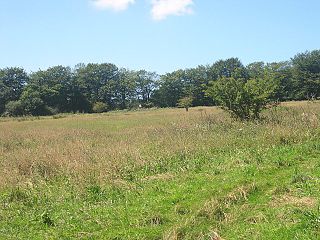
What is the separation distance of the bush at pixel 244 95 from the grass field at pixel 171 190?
6.37m

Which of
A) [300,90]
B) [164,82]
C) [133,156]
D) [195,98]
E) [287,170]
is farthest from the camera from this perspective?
[164,82]

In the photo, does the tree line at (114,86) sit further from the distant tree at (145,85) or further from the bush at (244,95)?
the bush at (244,95)

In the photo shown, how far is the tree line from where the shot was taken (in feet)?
279

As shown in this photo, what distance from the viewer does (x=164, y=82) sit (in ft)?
378

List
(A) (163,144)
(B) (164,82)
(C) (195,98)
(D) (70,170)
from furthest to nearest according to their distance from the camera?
1. (B) (164,82)
2. (C) (195,98)
3. (A) (163,144)
4. (D) (70,170)

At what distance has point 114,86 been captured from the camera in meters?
114

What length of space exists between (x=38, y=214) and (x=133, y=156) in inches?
193

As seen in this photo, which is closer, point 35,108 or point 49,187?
point 49,187

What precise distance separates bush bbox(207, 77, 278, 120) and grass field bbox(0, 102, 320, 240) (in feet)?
20.9

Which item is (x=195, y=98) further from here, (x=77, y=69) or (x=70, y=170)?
(x=70, y=170)

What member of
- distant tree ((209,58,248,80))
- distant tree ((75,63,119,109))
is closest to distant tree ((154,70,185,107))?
distant tree ((209,58,248,80))

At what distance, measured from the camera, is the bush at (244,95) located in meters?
21.4

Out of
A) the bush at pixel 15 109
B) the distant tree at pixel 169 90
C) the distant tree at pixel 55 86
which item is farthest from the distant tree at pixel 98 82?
the bush at pixel 15 109

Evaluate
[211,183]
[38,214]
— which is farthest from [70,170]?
[211,183]
